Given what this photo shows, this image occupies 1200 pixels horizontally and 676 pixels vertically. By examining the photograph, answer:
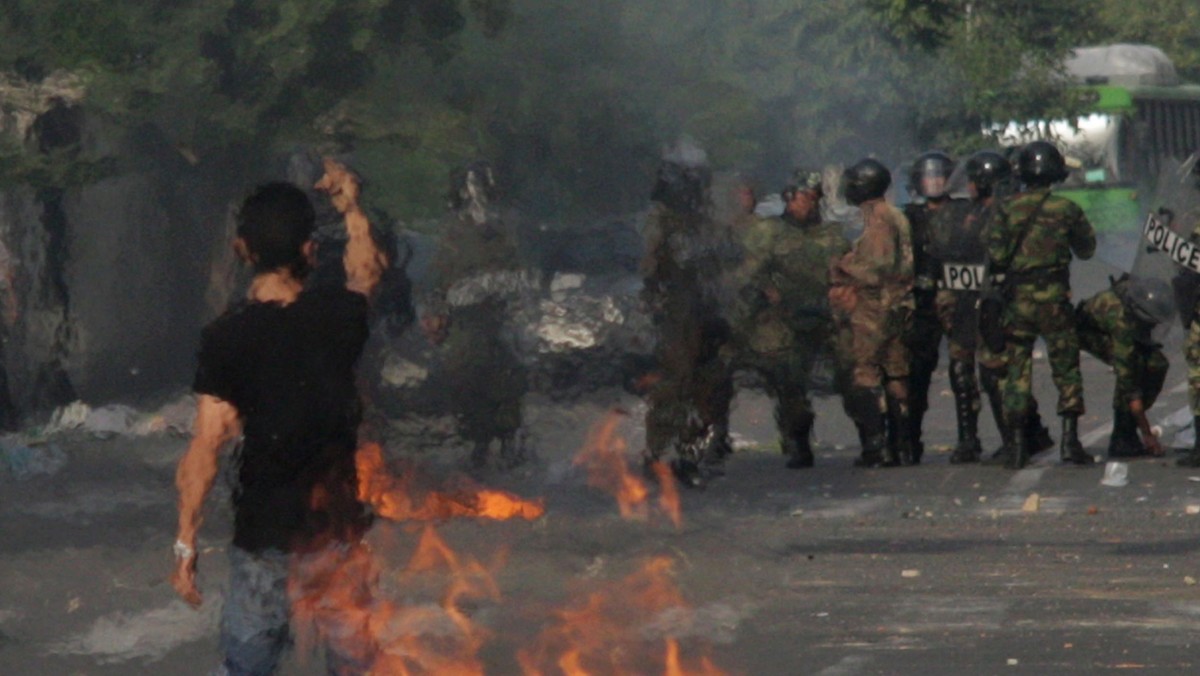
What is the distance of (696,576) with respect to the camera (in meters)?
9.48

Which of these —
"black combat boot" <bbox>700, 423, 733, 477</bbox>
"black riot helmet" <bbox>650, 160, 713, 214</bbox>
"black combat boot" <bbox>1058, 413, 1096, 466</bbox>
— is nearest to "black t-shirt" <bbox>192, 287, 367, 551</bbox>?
"black riot helmet" <bbox>650, 160, 713, 214</bbox>

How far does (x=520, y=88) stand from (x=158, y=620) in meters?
10.7

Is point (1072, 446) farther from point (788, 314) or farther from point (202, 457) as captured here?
point (202, 457)

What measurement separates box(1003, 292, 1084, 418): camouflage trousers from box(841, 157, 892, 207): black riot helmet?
1164 millimetres

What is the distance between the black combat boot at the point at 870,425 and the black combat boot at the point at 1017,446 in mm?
738

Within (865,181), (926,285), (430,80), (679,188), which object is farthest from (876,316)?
(430,80)

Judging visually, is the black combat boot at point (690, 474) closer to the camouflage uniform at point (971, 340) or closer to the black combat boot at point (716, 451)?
the black combat boot at point (716, 451)

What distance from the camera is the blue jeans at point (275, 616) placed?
5562 millimetres

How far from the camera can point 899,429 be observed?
13250mm

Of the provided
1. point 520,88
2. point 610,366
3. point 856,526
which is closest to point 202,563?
point 856,526

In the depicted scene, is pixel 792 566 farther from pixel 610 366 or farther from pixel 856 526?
pixel 610 366

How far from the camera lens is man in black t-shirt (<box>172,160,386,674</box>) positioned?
18.3ft

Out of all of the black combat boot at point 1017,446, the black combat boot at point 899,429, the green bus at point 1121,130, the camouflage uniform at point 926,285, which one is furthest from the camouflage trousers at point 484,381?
the green bus at point 1121,130

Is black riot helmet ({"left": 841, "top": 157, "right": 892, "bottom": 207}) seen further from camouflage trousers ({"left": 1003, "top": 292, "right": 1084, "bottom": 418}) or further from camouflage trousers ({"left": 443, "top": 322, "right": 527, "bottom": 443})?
camouflage trousers ({"left": 443, "top": 322, "right": 527, "bottom": 443})
